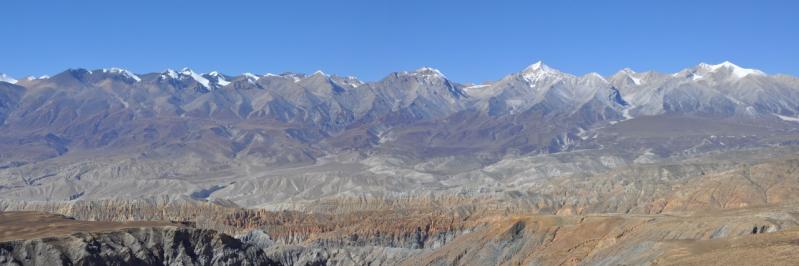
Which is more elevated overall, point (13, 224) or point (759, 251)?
point (13, 224)

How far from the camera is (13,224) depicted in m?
144

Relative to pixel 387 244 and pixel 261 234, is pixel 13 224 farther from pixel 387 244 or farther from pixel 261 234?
pixel 387 244

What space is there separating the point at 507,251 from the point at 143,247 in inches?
1752

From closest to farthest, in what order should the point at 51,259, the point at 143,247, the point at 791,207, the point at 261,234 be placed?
the point at 51,259 < the point at 143,247 < the point at 791,207 < the point at 261,234

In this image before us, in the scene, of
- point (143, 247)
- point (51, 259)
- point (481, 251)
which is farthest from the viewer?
point (481, 251)

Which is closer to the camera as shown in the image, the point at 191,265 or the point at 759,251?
the point at 759,251

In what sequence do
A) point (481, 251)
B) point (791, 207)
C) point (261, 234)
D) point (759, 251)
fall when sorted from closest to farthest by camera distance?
point (759, 251)
point (791, 207)
point (481, 251)
point (261, 234)

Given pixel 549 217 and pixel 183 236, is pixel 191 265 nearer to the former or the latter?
pixel 183 236

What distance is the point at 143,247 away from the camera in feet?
424

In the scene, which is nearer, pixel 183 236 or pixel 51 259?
pixel 51 259

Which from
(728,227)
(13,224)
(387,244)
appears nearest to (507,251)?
(728,227)

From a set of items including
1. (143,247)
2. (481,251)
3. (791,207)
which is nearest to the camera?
(143,247)

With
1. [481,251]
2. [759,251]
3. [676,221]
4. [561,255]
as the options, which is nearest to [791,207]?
[676,221]

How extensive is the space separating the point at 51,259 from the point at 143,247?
12354mm
